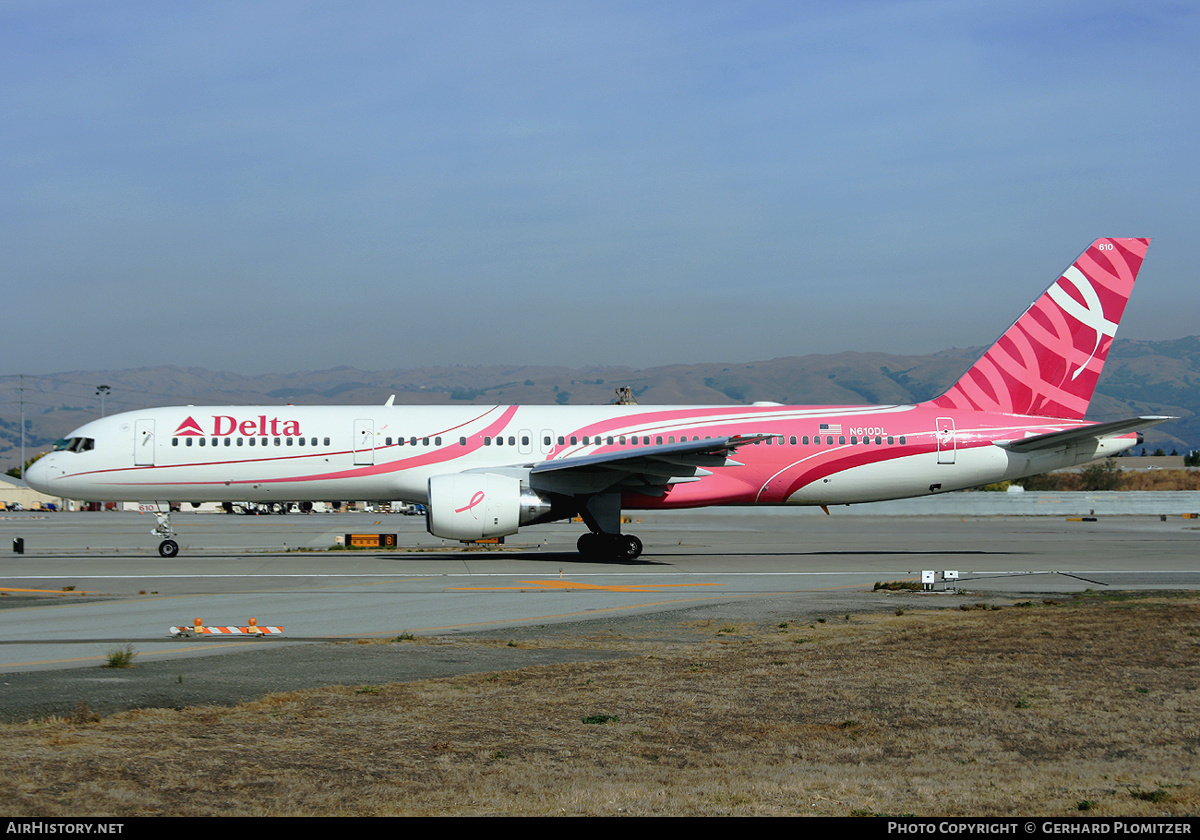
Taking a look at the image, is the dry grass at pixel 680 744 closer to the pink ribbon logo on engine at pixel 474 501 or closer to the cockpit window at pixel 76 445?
the pink ribbon logo on engine at pixel 474 501

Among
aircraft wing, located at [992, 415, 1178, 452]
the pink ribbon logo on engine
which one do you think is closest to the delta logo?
the pink ribbon logo on engine

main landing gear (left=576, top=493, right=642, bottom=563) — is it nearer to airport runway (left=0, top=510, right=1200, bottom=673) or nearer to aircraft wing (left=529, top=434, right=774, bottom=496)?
aircraft wing (left=529, top=434, right=774, bottom=496)

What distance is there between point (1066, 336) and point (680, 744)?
24.6m

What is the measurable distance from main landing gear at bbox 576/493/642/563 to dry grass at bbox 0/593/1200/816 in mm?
14828

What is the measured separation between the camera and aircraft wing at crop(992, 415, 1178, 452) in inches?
998

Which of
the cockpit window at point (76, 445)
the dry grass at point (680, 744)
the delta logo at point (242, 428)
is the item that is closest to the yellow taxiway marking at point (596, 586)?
the dry grass at point (680, 744)

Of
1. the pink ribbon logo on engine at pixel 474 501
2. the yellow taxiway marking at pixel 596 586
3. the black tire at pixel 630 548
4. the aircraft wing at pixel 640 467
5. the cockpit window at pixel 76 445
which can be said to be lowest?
the yellow taxiway marking at pixel 596 586

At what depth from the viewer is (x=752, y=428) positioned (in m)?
27.5

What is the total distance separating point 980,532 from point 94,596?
33.4 meters

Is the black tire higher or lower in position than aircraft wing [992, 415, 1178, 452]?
lower

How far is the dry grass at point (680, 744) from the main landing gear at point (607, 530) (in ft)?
48.6


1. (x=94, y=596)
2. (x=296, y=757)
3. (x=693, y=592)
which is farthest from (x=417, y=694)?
(x=94, y=596)

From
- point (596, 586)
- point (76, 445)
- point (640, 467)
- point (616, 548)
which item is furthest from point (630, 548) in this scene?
point (76, 445)

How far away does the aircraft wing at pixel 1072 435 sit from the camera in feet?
83.2
